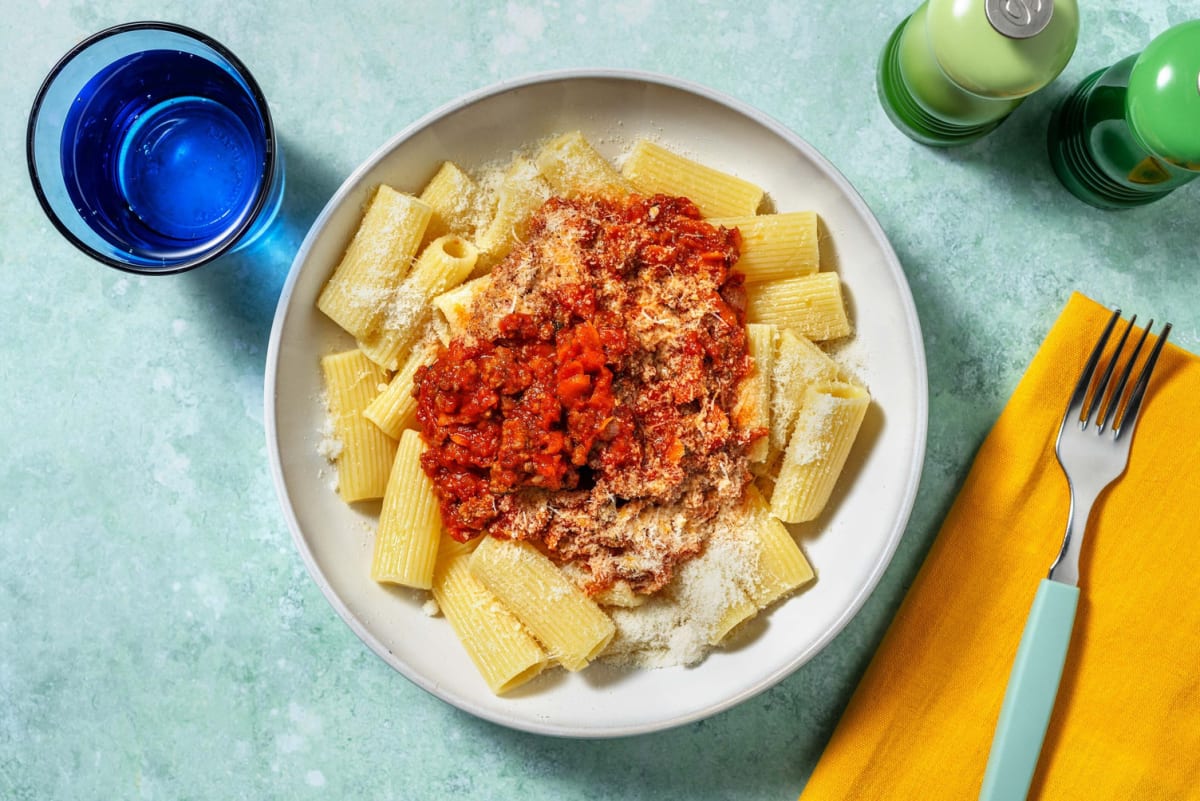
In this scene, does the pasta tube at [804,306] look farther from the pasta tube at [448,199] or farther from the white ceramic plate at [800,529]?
the pasta tube at [448,199]

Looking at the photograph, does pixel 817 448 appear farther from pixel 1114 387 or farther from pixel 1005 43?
pixel 1005 43

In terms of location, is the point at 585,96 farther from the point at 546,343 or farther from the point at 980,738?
the point at 980,738

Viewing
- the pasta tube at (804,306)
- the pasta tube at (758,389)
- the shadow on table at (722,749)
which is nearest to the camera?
the pasta tube at (758,389)

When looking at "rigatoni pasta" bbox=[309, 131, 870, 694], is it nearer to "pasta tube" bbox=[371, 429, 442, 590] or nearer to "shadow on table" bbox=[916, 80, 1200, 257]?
"pasta tube" bbox=[371, 429, 442, 590]

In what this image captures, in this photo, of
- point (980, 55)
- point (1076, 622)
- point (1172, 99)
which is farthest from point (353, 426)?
point (1172, 99)

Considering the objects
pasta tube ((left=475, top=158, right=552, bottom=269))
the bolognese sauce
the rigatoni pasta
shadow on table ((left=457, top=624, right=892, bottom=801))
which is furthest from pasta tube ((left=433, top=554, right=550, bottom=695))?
pasta tube ((left=475, top=158, right=552, bottom=269))

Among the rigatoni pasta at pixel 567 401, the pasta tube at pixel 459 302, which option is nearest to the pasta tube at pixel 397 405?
the rigatoni pasta at pixel 567 401

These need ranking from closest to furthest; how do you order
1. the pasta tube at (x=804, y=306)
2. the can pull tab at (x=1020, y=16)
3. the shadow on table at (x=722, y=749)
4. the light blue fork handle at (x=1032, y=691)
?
the can pull tab at (x=1020, y=16) < the pasta tube at (x=804, y=306) < the light blue fork handle at (x=1032, y=691) < the shadow on table at (x=722, y=749)
